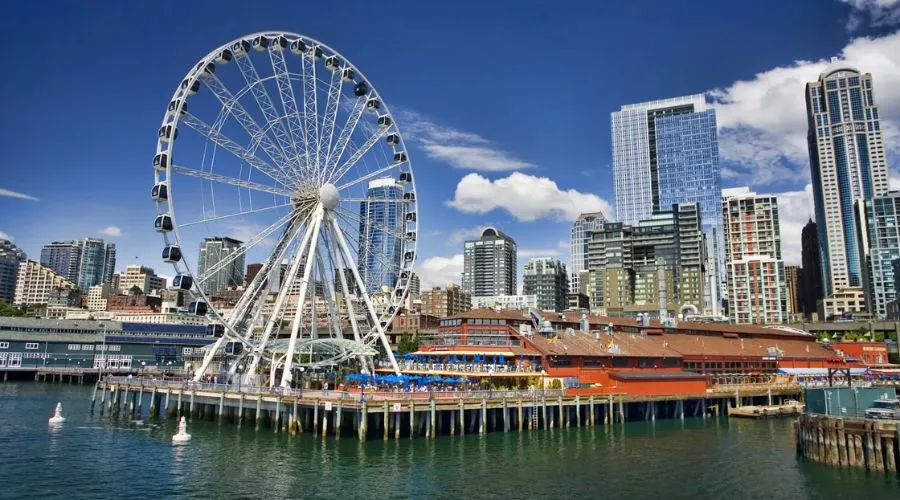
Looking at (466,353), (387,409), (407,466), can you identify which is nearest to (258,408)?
(387,409)

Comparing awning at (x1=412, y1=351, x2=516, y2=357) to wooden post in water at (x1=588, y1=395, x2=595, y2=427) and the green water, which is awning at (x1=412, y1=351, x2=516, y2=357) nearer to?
wooden post in water at (x1=588, y1=395, x2=595, y2=427)

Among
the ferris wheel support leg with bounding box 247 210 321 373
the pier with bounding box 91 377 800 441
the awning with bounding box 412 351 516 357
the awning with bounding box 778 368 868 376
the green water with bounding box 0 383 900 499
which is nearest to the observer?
the green water with bounding box 0 383 900 499

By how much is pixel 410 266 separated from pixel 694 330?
52855 millimetres

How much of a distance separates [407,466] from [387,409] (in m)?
8.73

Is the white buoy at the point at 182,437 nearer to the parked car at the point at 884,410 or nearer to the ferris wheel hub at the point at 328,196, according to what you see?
the ferris wheel hub at the point at 328,196

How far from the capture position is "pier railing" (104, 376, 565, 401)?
55.5 metres

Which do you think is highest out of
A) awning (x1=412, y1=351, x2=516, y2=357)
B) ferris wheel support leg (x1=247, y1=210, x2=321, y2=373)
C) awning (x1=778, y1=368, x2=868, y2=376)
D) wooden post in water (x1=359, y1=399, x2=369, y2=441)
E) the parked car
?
ferris wheel support leg (x1=247, y1=210, x2=321, y2=373)

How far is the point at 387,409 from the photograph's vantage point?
177 ft

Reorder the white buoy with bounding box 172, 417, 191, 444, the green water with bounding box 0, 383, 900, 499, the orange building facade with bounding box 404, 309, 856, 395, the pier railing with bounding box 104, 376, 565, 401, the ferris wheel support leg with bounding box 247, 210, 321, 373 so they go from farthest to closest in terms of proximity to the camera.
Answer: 1. the orange building facade with bounding box 404, 309, 856, 395
2. the ferris wheel support leg with bounding box 247, 210, 321, 373
3. the pier railing with bounding box 104, 376, 565, 401
4. the white buoy with bounding box 172, 417, 191, 444
5. the green water with bounding box 0, 383, 900, 499

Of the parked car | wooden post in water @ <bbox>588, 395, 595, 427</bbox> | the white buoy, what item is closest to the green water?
the white buoy

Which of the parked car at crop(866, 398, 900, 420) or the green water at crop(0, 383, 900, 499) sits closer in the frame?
the green water at crop(0, 383, 900, 499)

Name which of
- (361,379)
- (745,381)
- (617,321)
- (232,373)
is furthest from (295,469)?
(745,381)

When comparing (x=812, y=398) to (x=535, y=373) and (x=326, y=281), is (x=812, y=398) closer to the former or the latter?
(x=535, y=373)

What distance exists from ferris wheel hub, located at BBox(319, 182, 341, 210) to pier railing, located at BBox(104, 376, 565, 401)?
62.4ft
